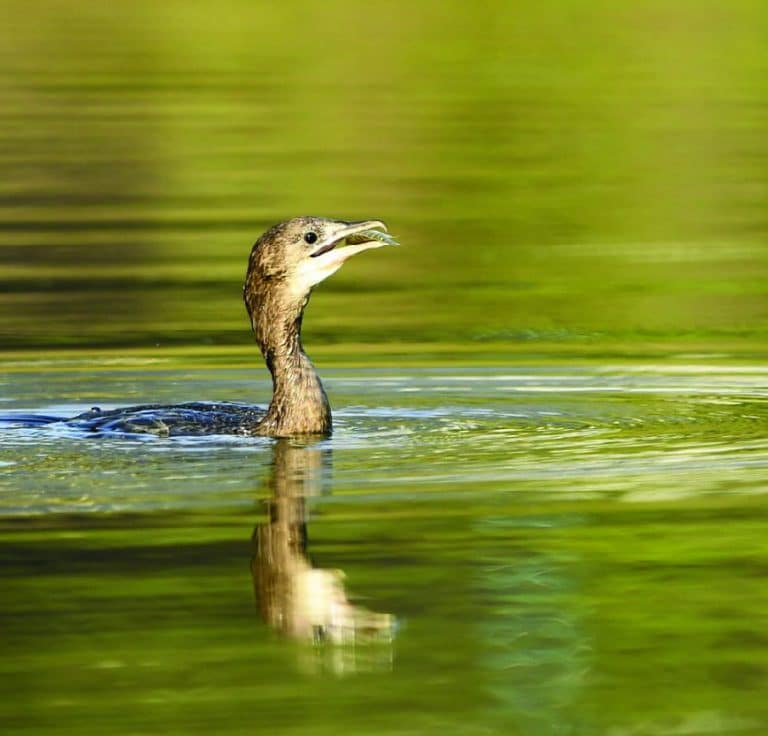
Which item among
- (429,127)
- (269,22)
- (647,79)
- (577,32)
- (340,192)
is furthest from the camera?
(269,22)

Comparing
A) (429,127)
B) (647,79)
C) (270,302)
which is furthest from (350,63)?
(270,302)

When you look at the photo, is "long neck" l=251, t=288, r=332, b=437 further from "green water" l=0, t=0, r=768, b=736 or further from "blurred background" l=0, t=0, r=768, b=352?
"blurred background" l=0, t=0, r=768, b=352

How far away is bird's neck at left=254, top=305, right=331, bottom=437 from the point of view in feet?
35.8

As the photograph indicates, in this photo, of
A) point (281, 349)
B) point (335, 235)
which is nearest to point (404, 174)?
point (281, 349)

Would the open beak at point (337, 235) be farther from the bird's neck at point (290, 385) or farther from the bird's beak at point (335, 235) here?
Result: the bird's neck at point (290, 385)

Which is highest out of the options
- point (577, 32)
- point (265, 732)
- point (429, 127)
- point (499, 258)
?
point (577, 32)

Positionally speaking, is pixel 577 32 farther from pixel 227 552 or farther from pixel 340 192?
pixel 227 552

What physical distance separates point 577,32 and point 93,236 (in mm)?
23157

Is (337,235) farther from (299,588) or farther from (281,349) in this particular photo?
(299,588)

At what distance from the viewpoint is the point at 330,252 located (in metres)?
11.0

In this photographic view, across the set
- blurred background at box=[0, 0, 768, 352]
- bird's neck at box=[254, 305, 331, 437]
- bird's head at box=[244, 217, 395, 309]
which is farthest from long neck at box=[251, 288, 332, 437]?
blurred background at box=[0, 0, 768, 352]

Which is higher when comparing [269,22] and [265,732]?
[269,22]

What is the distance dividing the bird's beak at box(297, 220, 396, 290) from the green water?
73 centimetres

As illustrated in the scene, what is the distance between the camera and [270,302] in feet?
37.0
